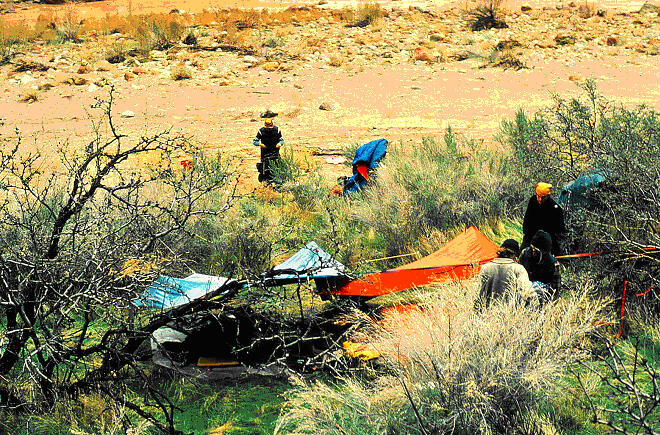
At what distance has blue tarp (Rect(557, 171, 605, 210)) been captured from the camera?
8.22m

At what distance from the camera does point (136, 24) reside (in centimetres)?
2897

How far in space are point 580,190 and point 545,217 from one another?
777mm

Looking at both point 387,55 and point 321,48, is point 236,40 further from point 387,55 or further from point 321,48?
point 387,55

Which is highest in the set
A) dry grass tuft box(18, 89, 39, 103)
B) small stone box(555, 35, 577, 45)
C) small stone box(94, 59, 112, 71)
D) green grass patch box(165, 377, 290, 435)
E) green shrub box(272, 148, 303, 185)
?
small stone box(555, 35, 577, 45)

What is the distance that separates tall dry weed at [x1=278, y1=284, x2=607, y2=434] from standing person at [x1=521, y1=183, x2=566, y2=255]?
2404 mm

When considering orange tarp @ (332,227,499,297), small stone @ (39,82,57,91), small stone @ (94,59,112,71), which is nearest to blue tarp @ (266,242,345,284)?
orange tarp @ (332,227,499,297)

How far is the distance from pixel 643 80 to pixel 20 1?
3137 centimetres

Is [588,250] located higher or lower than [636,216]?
lower

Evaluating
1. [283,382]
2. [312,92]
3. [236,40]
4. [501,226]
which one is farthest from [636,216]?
[236,40]

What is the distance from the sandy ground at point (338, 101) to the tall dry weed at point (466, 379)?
9.42 m

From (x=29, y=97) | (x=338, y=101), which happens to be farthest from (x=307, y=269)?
(x=29, y=97)

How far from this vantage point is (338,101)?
801 inches

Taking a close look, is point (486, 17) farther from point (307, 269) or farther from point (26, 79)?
point (307, 269)

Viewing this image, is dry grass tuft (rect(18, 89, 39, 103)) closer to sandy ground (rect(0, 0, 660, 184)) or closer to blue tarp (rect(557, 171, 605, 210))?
sandy ground (rect(0, 0, 660, 184))
